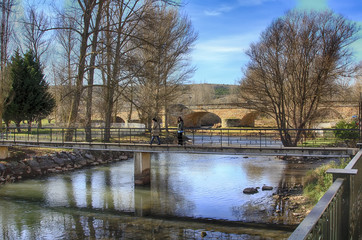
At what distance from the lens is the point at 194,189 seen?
18.2 metres

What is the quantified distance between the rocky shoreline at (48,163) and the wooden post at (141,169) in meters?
7.01

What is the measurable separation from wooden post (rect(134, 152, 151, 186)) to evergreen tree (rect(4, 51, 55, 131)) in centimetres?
1615

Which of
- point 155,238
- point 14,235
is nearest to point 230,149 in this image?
point 155,238

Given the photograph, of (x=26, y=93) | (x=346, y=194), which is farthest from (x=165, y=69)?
(x=346, y=194)

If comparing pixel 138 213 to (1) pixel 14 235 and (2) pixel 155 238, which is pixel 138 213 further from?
(1) pixel 14 235

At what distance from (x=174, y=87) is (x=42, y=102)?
1245 cm

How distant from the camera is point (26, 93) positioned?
31.9m

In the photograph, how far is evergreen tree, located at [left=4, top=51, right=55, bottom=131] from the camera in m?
31.3

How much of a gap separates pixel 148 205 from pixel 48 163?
11.6m

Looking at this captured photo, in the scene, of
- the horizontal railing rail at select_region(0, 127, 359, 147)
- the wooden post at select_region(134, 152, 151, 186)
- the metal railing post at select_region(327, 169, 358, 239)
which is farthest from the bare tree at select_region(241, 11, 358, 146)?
the metal railing post at select_region(327, 169, 358, 239)

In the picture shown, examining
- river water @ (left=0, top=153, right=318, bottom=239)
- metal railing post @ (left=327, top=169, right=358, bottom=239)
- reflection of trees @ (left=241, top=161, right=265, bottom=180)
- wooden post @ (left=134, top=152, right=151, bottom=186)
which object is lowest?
river water @ (left=0, top=153, right=318, bottom=239)

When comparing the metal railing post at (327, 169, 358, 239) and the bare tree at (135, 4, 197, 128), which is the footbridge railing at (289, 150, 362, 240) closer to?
the metal railing post at (327, 169, 358, 239)

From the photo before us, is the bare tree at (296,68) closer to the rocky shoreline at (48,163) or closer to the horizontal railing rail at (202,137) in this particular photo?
the horizontal railing rail at (202,137)

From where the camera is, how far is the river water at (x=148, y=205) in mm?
12000
